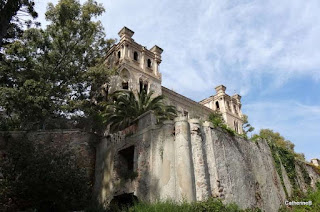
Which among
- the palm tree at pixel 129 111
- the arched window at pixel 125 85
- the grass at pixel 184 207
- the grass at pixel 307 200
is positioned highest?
the arched window at pixel 125 85

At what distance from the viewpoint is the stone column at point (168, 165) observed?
11.0 meters

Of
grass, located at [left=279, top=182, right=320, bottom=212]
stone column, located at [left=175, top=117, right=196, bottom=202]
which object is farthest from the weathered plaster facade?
grass, located at [left=279, top=182, right=320, bottom=212]

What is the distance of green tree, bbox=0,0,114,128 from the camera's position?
15.8 m

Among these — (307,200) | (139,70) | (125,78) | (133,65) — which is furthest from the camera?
(139,70)

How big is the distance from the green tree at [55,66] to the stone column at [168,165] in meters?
7.53

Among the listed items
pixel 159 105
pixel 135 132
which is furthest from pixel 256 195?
pixel 159 105

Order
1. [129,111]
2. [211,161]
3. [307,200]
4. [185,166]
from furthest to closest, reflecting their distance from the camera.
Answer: [307,200]
[129,111]
[211,161]
[185,166]

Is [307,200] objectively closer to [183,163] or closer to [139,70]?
[183,163]

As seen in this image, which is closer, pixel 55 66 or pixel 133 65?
pixel 55 66

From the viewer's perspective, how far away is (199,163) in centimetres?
1170

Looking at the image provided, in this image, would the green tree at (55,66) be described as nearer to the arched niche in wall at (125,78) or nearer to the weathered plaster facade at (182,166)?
the arched niche in wall at (125,78)

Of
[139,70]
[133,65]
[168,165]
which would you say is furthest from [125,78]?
[168,165]

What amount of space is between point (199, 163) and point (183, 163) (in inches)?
30.7

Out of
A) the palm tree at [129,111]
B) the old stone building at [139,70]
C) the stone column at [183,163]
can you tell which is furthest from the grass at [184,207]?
the old stone building at [139,70]
